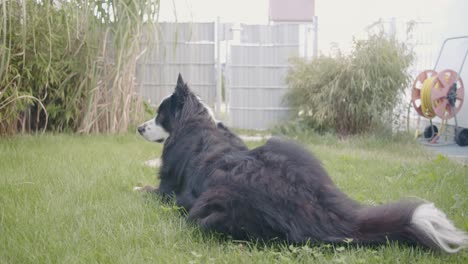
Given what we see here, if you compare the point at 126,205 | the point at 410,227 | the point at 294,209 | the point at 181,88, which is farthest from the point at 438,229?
the point at 181,88

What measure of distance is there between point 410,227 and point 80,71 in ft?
18.3

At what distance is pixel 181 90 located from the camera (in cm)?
366

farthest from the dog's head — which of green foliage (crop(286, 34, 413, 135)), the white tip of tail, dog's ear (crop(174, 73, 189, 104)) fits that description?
green foliage (crop(286, 34, 413, 135))

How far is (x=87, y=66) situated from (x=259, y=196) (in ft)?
16.1

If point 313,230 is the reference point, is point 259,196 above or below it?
above

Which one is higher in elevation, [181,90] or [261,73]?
[261,73]

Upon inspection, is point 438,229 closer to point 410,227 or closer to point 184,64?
point 410,227

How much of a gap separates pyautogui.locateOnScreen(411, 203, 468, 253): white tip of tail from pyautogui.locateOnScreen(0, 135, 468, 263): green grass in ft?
0.19

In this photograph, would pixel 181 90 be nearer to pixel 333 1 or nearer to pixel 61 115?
pixel 61 115

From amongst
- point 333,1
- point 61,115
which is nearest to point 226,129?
point 61,115

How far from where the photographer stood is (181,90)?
12.0 feet

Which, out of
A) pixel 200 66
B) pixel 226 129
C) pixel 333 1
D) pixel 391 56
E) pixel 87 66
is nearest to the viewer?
pixel 226 129

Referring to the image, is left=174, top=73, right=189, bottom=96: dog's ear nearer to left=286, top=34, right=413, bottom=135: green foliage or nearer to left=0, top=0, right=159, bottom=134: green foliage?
left=0, top=0, right=159, bottom=134: green foliage

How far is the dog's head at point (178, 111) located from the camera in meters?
3.60
